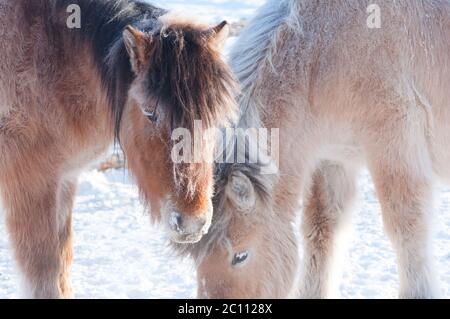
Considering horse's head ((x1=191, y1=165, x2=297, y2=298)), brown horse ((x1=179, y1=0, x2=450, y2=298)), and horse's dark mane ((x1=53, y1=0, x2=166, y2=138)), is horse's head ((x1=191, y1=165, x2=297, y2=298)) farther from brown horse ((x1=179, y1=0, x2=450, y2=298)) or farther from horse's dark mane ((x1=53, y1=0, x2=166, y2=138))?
horse's dark mane ((x1=53, y1=0, x2=166, y2=138))

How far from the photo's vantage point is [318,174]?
6.08m

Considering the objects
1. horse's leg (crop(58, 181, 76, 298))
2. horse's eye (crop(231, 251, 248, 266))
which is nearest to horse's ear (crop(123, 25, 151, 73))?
horse's eye (crop(231, 251, 248, 266))

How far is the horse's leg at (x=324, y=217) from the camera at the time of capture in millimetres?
6035

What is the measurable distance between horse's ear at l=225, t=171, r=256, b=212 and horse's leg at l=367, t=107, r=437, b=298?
1.08 m

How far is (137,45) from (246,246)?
1612 millimetres

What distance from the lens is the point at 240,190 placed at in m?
4.80

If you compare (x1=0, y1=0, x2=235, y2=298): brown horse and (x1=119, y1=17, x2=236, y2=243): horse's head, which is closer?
(x1=119, y1=17, x2=236, y2=243): horse's head

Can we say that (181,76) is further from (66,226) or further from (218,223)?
(66,226)

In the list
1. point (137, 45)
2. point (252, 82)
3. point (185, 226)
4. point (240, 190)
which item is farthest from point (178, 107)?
point (252, 82)

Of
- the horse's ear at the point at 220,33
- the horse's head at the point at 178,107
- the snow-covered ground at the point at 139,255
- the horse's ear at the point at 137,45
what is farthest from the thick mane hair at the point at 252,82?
the horse's ear at the point at 137,45

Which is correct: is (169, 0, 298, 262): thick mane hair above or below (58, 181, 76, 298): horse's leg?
above

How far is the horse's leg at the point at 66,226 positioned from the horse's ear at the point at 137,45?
160 cm

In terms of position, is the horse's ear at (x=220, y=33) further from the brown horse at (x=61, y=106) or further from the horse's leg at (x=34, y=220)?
the horse's leg at (x=34, y=220)

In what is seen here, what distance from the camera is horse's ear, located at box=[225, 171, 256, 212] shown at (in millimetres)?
4781
